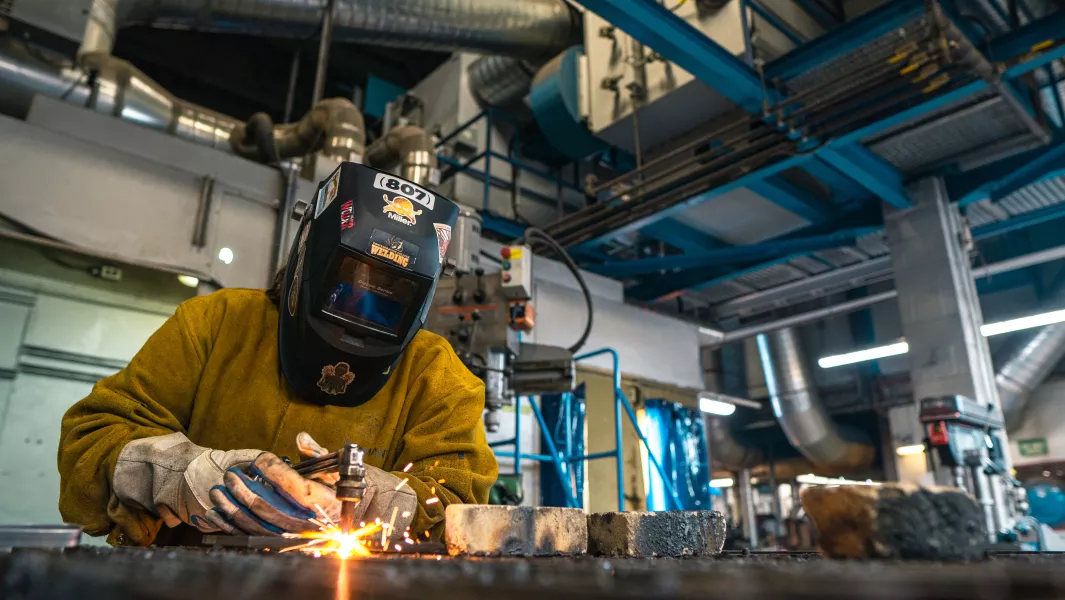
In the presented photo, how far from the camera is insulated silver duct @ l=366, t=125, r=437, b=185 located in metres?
4.03

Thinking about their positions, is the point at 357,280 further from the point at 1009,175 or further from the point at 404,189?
the point at 1009,175

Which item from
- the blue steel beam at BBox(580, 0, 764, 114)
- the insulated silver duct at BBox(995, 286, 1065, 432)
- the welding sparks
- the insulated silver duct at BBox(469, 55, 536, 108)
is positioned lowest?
the welding sparks

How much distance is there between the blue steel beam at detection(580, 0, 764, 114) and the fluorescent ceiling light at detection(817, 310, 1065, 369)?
2.92 meters

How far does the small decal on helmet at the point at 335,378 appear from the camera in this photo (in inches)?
58.8

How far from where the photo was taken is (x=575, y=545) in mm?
1210

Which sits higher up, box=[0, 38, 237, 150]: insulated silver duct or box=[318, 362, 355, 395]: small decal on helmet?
box=[0, 38, 237, 150]: insulated silver duct

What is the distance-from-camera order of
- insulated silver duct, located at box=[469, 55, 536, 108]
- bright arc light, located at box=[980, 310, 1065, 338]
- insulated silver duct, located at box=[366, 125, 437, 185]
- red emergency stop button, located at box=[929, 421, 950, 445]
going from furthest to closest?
1. bright arc light, located at box=[980, 310, 1065, 338]
2. insulated silver duct, located at box=[469, 55, 536, 108]
3. insulated silver duct, located at box=[366, 125, 437, 185]
4. red emergency stop button, located at box=[929, 421, 950, 445]

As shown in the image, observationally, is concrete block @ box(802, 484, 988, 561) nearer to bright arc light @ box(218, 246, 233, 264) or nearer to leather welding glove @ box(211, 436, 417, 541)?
leather welding glove @ box(211, 436, 417, 541)

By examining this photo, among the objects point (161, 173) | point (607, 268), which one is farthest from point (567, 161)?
point (161, 173)

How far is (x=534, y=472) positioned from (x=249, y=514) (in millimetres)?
3996

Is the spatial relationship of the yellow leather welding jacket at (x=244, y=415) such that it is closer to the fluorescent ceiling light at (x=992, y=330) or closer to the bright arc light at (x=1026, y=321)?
the fluorescent ceiling light at (x=992, y=330)

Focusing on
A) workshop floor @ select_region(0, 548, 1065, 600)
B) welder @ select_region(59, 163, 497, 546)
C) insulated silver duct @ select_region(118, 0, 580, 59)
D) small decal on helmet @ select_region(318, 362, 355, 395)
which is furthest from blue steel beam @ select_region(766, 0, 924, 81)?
workshop floor @ select_region(0, 548, 1065, 600)

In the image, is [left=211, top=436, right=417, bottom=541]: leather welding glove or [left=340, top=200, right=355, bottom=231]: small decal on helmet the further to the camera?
[left=340, top=200, right=355, bottom=231]: small decal on helmet

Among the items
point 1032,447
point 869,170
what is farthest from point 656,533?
point 1032,447
